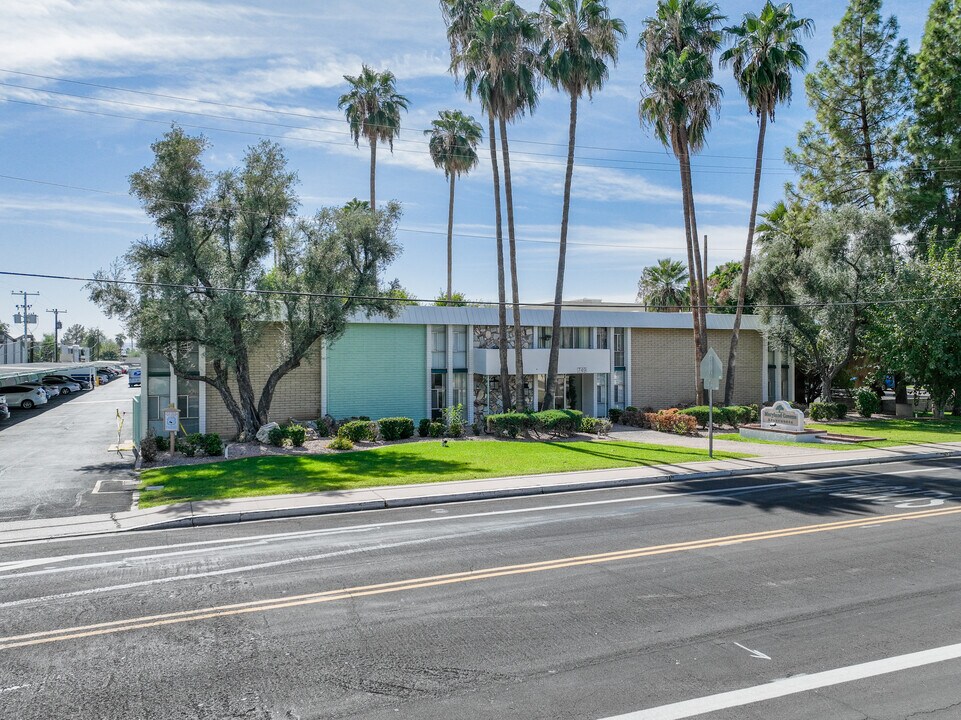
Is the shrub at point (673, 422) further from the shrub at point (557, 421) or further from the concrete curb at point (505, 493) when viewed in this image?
the concrete curb at point (505, 493)

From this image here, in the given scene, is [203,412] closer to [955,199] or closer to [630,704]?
[630,704]

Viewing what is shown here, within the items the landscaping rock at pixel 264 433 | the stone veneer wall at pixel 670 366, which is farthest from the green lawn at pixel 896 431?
the landscaping rock at pixel 264 433

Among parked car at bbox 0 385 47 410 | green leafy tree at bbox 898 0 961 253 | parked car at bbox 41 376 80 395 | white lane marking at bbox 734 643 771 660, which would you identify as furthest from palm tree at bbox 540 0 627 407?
parked car at bbox 41 376 80 395

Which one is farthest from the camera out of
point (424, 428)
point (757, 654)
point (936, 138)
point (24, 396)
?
point (24, 396)

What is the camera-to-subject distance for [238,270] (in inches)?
885

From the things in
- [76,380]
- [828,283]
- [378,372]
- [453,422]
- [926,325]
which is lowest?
[453,422]

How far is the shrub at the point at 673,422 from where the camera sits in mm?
28125

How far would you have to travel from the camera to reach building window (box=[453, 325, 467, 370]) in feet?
101

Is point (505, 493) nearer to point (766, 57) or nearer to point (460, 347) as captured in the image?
point (460, 347)

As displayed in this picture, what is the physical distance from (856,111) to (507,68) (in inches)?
877

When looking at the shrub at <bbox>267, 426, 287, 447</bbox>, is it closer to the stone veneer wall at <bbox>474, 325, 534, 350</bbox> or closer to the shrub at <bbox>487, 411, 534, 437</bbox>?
the shrub at <bbox>487, 411, 534, 437</bbox>

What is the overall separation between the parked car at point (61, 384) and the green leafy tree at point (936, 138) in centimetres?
6048

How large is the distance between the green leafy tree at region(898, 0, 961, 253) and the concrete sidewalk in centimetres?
1978

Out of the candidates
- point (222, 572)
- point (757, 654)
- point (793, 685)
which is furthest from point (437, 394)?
point (793, 685)
